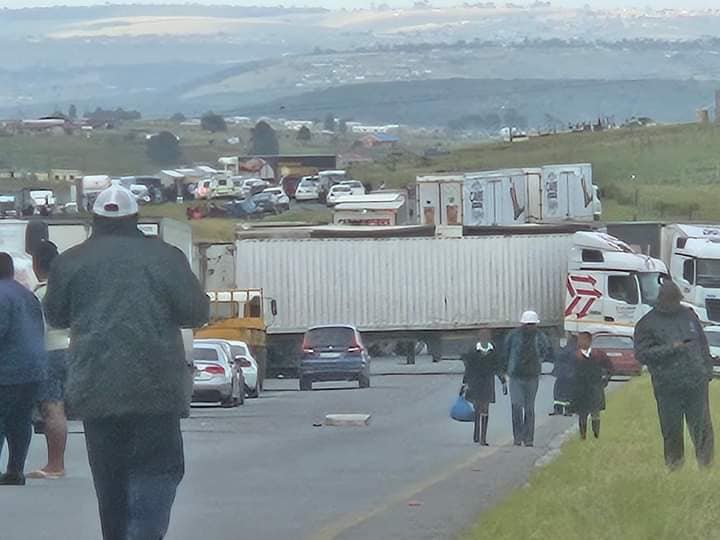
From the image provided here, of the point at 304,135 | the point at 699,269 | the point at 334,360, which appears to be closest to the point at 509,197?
the point at 699,269

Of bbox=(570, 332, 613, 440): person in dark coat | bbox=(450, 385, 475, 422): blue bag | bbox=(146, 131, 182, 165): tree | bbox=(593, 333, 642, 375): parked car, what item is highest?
bbox=(570, 332, 613, 440): person in dark coat

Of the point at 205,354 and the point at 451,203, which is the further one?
the point at 451,203

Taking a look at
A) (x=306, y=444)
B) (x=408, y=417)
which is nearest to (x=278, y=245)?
(x=408, y=417)

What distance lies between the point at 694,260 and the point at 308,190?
56.8m

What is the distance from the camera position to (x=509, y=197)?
6419cm

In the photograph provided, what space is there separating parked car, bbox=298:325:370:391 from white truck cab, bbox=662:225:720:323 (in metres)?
10.8

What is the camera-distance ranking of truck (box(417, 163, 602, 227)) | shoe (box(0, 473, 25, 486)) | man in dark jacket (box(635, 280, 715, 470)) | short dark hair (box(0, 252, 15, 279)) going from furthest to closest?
truck (box(417, 163, 602, 227)) < man in dark jacket (box(635, 280, 715, 470)) < shoe (box(0, 473, 25, 486)) < short dark hair (box(0, 252, 15, 279))

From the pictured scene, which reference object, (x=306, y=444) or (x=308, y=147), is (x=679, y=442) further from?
(x=308, y=147)

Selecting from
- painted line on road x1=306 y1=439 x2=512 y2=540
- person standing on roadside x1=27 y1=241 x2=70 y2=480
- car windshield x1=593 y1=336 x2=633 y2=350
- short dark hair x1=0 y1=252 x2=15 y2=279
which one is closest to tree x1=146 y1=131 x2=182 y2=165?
car windshield x1=593 y1=336 x2=633 y2=350

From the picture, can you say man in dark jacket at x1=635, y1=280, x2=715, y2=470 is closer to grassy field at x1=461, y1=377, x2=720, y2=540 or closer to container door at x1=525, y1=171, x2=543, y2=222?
grassy field at x1=461, y1=377, x2=720, y2=540

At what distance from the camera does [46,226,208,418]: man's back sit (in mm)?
9438

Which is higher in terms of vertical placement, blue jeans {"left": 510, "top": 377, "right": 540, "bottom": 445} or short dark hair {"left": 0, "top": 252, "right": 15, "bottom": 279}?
short dark hair {"left": 0, "top": 252, "right": 15, "bottom": 279}

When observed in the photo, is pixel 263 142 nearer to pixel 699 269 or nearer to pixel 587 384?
pixel 699 269

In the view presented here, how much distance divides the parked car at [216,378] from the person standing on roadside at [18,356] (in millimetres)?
18048
